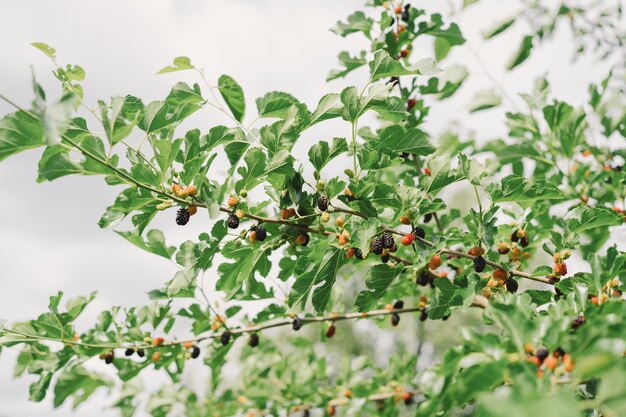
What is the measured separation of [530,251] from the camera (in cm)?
259

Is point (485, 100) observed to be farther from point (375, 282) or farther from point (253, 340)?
point (253, 340)

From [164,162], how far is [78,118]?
318 millimetres

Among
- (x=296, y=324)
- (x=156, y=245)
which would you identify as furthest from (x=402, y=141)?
(x=156, y=245)

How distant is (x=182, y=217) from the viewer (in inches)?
72.9

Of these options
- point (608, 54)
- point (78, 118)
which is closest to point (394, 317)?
point (78, 118)

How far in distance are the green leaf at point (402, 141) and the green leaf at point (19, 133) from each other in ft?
3.61


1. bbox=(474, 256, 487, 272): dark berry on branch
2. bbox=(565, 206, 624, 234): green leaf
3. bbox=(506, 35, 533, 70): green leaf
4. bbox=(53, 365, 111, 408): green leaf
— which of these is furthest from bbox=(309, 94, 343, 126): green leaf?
bbox=(53, 365, 111, 408): green leaf

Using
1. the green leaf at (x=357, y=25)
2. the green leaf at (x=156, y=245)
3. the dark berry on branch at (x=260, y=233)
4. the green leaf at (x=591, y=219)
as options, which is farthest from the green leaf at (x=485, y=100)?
the green leaf at (x=156, y=245)

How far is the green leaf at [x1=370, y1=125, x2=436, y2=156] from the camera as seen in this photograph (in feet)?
6.23

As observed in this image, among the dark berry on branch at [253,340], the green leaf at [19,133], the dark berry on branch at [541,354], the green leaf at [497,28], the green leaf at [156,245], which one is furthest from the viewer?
the green leaf at [497,28]

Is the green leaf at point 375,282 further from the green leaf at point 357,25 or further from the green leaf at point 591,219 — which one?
the green leaf at point 357,25

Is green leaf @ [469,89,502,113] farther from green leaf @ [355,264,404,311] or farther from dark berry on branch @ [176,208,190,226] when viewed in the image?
dark berry on branch @ [176,208,190,226]

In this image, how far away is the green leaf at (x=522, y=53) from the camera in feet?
9.66

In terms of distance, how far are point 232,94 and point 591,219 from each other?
4.86 ft
